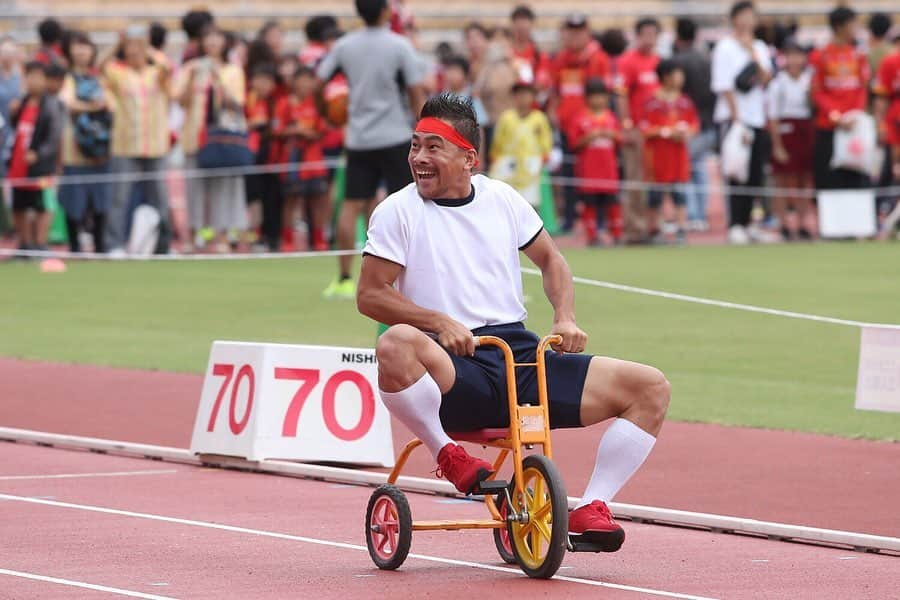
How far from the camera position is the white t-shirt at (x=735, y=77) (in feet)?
81.2

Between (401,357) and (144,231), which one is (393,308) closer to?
(401,357)

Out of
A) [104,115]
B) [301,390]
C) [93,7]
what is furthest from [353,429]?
[93,7]

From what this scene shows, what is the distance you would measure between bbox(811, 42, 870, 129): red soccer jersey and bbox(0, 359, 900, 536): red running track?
13128 millimetres

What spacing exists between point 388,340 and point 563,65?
18039mm

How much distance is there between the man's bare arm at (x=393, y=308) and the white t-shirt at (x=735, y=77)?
57.6ft

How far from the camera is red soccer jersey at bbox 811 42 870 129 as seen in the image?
972 inches

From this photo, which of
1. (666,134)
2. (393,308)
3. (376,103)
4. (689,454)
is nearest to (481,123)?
(666,134)

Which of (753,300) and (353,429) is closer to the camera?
(353,429)

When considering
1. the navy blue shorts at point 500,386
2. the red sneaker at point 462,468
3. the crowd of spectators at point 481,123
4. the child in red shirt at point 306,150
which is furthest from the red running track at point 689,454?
the child in red shirt at point 306,150

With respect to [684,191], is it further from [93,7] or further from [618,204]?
[93,7]

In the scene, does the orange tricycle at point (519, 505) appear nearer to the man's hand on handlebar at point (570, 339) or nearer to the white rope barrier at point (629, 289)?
the man's hand on handlebar at point (570, 339)

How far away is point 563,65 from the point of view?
82.4 ft

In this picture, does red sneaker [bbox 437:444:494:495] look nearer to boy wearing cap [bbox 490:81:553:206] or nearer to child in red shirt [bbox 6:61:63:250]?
boy wearing cap [bbox 490:81:553:206]

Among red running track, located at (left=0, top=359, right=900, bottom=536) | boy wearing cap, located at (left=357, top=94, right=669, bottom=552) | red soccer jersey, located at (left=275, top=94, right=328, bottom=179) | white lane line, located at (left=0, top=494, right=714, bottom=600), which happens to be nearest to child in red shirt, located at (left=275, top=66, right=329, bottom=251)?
red soccer jersey, located at (left=275, top=94, right=328, bottom=179)
